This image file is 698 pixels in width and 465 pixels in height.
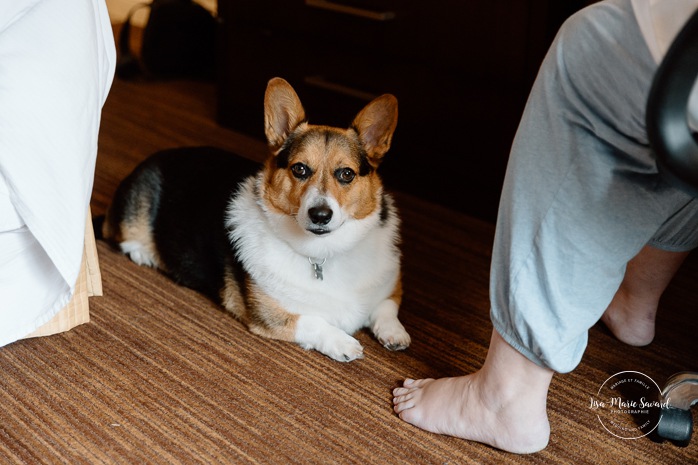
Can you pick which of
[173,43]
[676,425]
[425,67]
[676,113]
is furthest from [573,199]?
[173,43]

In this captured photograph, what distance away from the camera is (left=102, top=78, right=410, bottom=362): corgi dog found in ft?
5.65

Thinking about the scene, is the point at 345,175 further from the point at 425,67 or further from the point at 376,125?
the point at 425,67

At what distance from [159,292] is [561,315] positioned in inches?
44.3

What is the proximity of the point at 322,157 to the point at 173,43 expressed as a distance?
7.55 feet

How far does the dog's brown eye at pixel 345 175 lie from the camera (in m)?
1.75

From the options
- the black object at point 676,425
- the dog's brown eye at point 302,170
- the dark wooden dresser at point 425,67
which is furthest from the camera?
the dark wooden dresser at point 425,67

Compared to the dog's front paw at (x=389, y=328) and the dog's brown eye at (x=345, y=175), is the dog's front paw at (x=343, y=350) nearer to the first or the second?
the dog's front paw at (x=389, y=328)

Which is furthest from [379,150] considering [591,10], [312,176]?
[591,10]

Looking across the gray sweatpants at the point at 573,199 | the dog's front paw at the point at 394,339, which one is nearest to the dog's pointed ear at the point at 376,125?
the dog's front paw at the point at 394,339

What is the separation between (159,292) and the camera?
1.95m

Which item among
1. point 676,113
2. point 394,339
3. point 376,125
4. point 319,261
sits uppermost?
point 676,113

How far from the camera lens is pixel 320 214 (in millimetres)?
1640

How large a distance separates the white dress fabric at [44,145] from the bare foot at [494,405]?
0.73 meters

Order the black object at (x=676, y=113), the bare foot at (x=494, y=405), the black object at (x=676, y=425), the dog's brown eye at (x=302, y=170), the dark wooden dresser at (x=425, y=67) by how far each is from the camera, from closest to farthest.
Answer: the black object at (x=676, y=113) → the bare foot at (x=494, y=405) → the black object at (x=676, y=425) → the dog's brown eye at (x=302, y=170) → the dark wooden dresser at (x=425, y=67)
